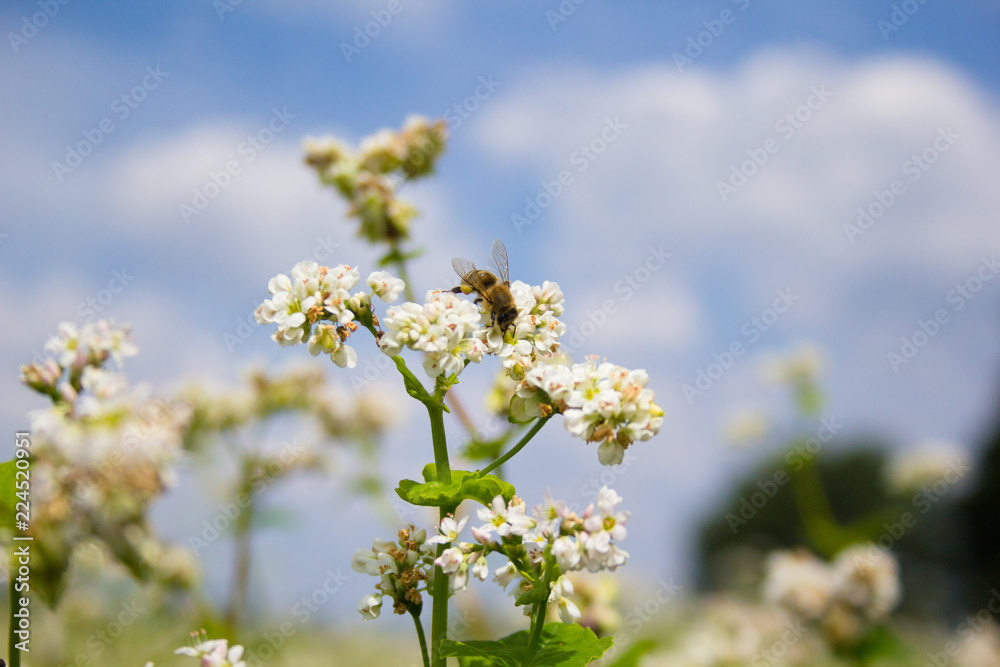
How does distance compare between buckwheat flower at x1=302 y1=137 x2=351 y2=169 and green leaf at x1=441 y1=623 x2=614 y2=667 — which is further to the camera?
buckwheat flower at x1=302 y1=137 x2=351 y2=169

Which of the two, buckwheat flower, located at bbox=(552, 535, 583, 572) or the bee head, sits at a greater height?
the bee head

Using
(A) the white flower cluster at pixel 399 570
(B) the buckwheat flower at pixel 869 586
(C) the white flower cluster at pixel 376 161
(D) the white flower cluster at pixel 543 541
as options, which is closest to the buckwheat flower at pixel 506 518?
(D) the white flower cluster at pixel 543 541

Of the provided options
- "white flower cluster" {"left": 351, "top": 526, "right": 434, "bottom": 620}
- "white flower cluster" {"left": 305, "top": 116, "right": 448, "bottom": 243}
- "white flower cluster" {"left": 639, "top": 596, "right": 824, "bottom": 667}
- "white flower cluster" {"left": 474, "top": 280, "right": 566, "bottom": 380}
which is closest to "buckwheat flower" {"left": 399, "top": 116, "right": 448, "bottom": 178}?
"white flower cluster" {"left": 305, "top": 116, "right": 448, "bottom": 243}

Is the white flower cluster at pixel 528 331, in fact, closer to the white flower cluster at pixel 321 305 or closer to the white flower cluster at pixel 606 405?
the white flower cluster at pixel 606 405

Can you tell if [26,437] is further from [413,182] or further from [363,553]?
[413,182]

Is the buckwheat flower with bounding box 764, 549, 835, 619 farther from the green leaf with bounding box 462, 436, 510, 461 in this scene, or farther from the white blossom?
the white blossom

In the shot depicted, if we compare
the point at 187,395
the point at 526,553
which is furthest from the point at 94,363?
the point at 187,395
